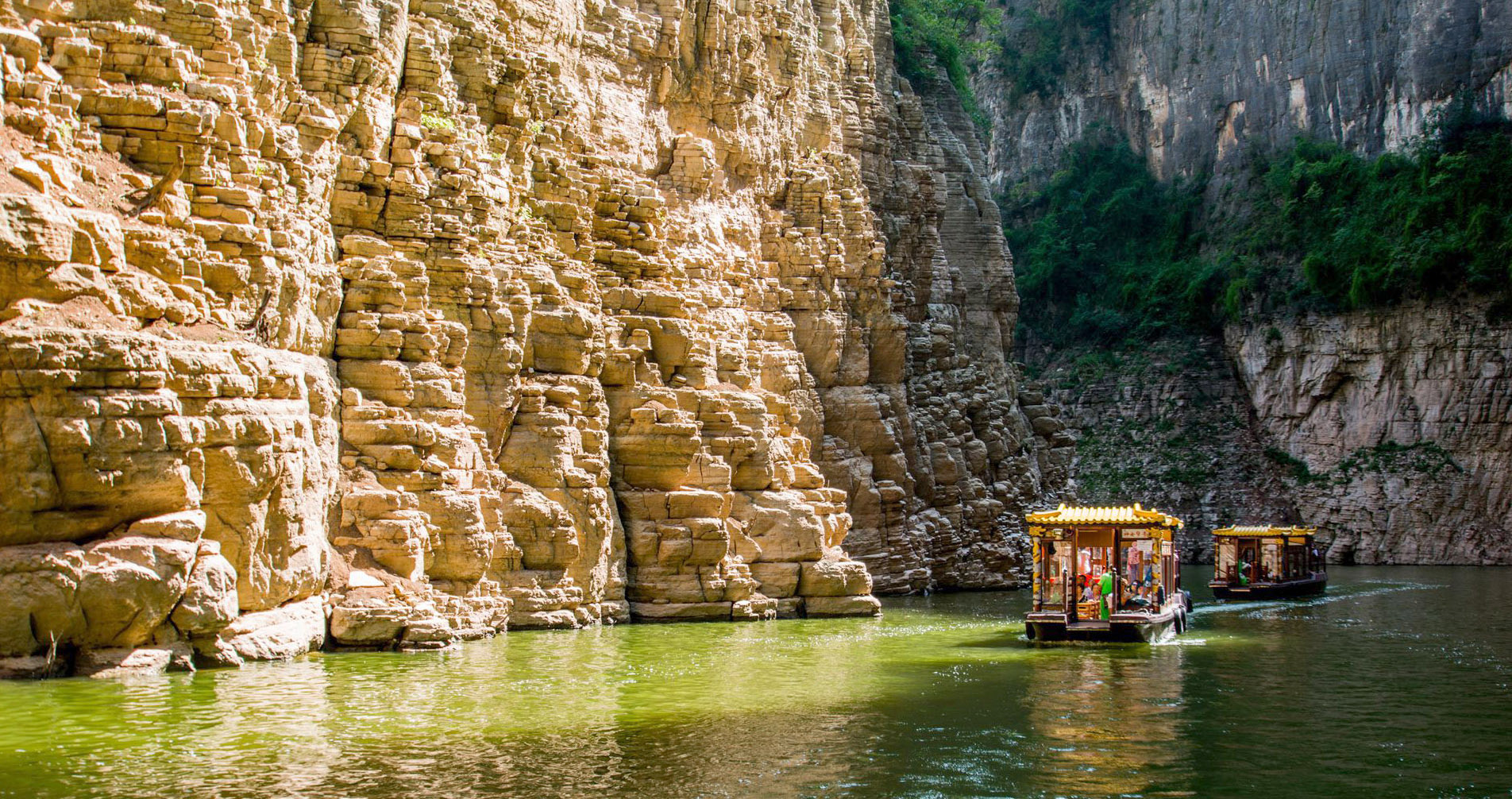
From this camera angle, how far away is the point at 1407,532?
67188 mm

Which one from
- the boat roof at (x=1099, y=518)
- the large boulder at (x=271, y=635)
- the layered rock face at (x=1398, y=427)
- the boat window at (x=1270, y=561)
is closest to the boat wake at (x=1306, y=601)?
the boat window at (x=1270, y=561)

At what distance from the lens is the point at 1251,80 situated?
79875 millimetres

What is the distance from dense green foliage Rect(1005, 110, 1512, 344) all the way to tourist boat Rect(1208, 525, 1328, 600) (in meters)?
24.3

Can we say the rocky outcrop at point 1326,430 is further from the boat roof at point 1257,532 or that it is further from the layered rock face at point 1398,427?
the boat roof at point 1257,532

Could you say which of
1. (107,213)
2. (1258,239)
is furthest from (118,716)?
(1258,239)

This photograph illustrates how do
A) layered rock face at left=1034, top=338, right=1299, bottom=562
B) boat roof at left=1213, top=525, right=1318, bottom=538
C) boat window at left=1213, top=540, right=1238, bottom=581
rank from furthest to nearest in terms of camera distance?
layered rock face at left=1034, top=338, right=1299, bottom=562 < boat window at left=1213, top=540, right=1238, bottom=581 < boat roof at left=1213, top=525, right=1318, bottom=538

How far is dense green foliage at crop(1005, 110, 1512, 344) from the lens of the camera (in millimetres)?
68500

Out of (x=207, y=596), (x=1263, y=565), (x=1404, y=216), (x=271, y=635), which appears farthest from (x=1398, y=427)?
(x=207, y=596)

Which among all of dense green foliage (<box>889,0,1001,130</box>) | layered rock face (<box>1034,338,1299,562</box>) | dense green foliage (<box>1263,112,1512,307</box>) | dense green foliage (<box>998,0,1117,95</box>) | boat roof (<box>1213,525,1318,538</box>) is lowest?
boat roof (<box>1213,525,1318,538</box>)

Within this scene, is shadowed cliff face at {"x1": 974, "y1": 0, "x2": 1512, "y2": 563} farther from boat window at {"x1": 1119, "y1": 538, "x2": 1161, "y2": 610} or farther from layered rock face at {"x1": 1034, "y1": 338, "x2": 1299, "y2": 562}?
boat window at {"x1": 1119, "y1": 538, "x2": 1161, "y2": 610}

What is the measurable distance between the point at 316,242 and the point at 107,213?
485cm

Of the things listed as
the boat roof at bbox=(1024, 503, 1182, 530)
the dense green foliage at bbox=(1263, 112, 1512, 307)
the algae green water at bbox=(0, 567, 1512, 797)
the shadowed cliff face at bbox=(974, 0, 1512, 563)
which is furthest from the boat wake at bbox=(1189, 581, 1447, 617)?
the dense green foliage at bbox=(1263, 112, 1512, 307)

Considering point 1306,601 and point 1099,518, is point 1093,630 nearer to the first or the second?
point 1099,518

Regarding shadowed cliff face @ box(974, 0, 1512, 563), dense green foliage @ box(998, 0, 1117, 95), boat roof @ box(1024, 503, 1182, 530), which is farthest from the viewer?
dense green foliage @ box(998, 0, 1117, 95)
